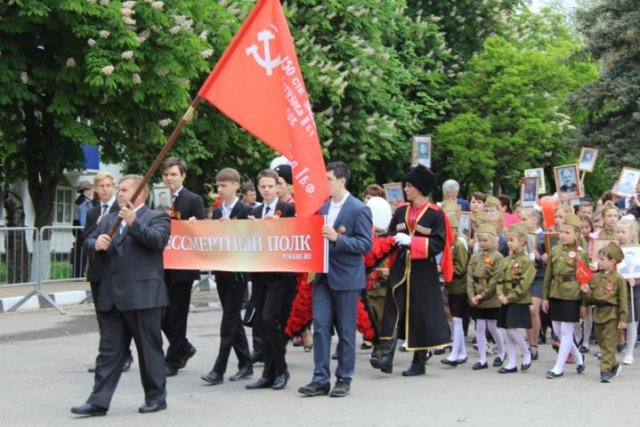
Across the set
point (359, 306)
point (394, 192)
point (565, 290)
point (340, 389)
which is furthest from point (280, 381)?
point (394, 192)

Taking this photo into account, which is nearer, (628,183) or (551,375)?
(551,375)

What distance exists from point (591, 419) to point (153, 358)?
11.3 feet

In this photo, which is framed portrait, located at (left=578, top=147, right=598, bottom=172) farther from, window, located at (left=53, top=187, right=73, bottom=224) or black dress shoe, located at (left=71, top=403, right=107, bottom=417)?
window, located at (left=53, top=187, right=73, bottom=224)

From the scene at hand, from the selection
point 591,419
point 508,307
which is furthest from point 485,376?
point 591,419

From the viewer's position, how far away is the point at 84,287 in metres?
21.4

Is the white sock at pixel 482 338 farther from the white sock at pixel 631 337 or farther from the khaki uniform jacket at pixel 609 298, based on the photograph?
the white sock at pixel 631 337

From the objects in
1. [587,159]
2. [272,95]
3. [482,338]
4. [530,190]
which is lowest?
[482,338]

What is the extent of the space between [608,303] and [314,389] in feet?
10.7

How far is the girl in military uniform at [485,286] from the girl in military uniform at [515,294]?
112mm

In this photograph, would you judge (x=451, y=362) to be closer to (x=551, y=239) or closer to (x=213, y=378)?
(x=551, y=239)

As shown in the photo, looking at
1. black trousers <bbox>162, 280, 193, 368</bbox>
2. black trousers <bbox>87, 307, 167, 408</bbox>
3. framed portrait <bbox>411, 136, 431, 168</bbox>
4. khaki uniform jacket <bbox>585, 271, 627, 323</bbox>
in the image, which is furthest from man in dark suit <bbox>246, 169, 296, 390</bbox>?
framed portrait <bbox>411, 136, 431, 168</bbox>

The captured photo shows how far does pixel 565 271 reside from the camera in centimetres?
1185

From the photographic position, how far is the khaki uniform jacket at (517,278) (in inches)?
480

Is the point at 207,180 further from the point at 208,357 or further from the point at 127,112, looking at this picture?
the point at 208,357
